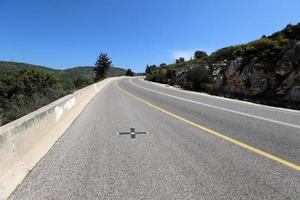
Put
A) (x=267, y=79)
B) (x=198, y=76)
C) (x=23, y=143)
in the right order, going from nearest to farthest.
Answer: (x=23, y=143) → (x=267, y=79) → (x=198, y=76)

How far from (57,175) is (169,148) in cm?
251

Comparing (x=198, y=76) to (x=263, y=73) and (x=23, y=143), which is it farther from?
(x=23, y=143)

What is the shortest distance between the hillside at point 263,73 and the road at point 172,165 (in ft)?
37.7

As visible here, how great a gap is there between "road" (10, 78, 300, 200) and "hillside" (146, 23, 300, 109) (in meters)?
11.5

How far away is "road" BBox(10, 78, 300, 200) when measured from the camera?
424cm

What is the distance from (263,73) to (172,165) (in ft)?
63.6

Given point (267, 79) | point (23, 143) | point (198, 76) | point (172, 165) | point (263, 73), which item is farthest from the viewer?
point (198, 76)

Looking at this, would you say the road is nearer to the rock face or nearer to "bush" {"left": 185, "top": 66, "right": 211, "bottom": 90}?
the rock face

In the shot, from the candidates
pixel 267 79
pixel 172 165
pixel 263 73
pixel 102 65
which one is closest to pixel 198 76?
pixel 263 73

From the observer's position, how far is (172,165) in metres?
5.41

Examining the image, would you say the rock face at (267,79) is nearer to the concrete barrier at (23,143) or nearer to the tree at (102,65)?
the concrete barrier at (23,143)

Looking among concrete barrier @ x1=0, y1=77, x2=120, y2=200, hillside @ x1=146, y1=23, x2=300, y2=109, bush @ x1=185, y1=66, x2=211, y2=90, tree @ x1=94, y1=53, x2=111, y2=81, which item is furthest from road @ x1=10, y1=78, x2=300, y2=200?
tree @ x1=94, y1=53, x2=111, y2=81

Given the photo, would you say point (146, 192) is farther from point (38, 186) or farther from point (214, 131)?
point (214, 131)

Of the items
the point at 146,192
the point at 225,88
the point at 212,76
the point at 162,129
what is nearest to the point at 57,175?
the point at 146,192
